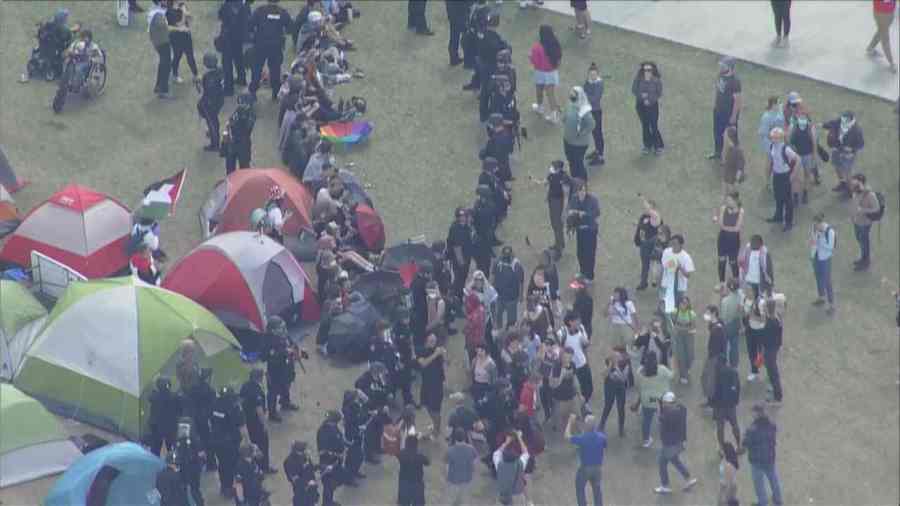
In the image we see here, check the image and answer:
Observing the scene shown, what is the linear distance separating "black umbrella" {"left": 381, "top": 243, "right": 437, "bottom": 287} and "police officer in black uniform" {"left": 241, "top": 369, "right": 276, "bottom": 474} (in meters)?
3.60

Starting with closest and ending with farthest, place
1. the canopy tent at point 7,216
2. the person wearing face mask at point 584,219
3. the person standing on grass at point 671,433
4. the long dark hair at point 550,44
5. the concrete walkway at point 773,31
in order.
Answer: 1. the person standing on grass at point 671,433
2. the person wearing face mask at point 584,219
3. the canopy tent at point 7,216
4. the long dark hair at point 550,44
5. the concrete walkway at point 773,31

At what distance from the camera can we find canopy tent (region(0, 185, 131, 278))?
33.2m

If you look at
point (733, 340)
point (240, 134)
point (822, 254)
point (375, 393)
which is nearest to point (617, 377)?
point (733, 340)

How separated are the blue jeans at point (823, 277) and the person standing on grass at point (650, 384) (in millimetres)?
3393

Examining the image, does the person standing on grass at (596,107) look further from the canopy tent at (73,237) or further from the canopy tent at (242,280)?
the canopy tent at (73,237)

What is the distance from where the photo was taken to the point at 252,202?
111 ft

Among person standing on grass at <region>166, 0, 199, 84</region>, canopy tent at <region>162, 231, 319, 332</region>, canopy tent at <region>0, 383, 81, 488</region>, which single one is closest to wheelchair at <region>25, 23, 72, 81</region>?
person standing on grass at <region>166, 0, 199, 84</region>

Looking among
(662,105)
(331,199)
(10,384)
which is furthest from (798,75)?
(10,384)

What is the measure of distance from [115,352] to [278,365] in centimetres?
204

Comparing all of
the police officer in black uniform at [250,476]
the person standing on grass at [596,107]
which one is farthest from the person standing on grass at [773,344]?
the police officer in black uniform at [250,476]

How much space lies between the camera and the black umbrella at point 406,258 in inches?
1296

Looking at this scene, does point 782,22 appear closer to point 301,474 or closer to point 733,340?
point 733,340

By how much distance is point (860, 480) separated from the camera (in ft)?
101

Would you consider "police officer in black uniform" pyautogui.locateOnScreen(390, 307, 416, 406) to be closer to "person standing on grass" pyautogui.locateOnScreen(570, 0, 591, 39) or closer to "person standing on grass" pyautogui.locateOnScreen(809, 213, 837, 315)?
"person standing on grass" pyautogui.locateOnScreen(809, 213, 837, 315)
